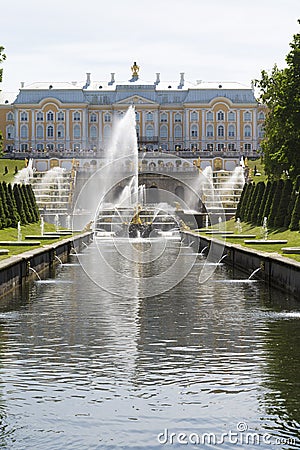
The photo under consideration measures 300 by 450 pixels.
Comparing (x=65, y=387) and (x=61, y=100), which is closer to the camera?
(x=65, y=387)

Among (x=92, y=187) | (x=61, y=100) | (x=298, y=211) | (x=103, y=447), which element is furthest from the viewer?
(x=61, y=100)

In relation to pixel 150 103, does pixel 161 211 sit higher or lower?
lower

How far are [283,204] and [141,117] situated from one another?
237ft

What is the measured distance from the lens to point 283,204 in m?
A: 33.5

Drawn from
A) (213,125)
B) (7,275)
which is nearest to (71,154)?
(213,125)

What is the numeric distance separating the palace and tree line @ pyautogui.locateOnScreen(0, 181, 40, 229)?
193 feet

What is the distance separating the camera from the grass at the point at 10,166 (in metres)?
74.8

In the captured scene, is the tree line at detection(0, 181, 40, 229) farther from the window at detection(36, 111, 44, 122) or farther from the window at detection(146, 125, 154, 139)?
the window at detection(146, 125, 154, 139)

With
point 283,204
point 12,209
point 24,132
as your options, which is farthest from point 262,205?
point 24,132

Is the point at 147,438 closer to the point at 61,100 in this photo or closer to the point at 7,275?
the point at 7,275

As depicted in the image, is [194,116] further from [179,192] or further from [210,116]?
[179,192]

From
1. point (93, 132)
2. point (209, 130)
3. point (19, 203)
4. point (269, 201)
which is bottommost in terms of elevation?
point (19, 203)

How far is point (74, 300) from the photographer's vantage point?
1598 centimetres

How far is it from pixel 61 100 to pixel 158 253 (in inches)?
2918
